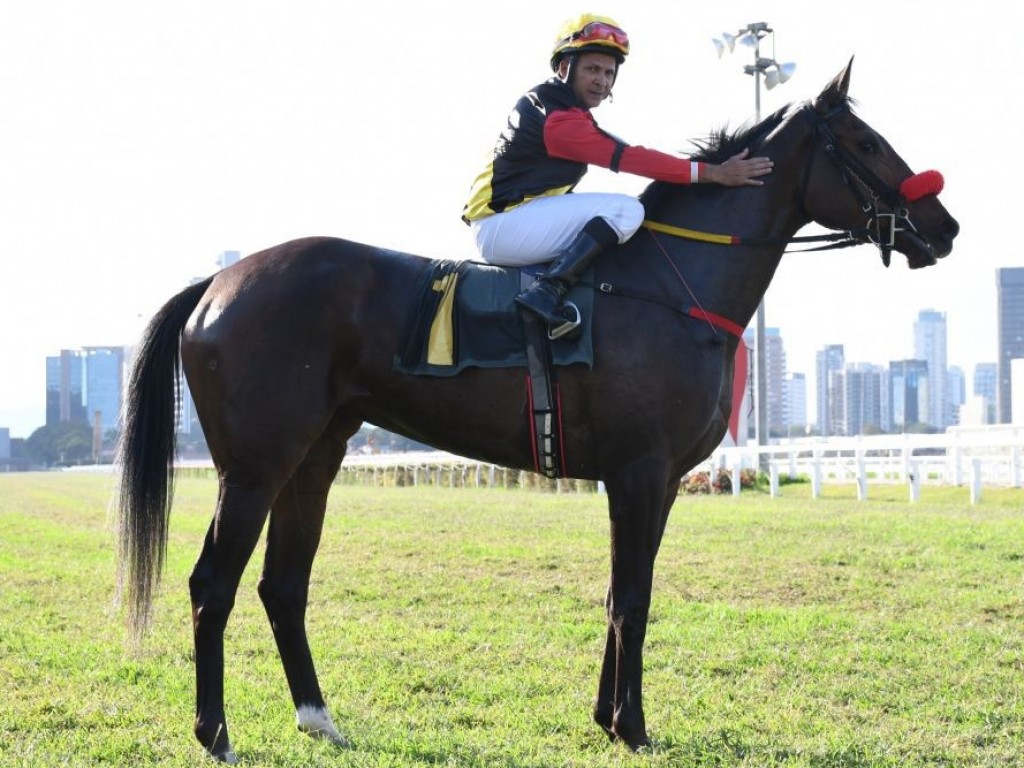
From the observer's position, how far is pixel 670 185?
5621 mm

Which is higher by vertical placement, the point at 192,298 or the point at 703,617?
the point at 192,298

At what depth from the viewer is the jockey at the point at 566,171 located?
17.2ft

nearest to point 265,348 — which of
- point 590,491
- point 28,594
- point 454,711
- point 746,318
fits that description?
point 454,711

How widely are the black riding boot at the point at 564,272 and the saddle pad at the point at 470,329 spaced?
0.09 metres

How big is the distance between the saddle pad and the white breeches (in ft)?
0.50

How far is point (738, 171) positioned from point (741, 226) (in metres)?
0.27

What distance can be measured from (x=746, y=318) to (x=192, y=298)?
269cm

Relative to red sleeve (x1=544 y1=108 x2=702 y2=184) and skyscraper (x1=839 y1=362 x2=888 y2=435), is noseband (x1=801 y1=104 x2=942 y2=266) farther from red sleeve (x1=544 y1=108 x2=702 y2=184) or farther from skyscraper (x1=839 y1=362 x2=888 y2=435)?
skyscraper (x1=839 y1=362 x2=888 y2=435)

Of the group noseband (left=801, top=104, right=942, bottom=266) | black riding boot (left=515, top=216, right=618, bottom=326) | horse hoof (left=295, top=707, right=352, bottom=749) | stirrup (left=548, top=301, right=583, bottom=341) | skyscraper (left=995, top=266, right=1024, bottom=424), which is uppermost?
skyscraper (left=995, top=266, right=1024, bottom=424)

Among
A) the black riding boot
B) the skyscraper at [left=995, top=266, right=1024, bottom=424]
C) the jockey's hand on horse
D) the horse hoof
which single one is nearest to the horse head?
the jockey's hand on horse

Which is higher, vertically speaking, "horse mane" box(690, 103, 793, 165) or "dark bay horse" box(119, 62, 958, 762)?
"horse mane" box(690, 103, 793, 165)

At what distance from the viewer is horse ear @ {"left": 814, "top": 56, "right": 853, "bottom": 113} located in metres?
5.50

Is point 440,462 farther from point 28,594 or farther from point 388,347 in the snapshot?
point 388,347

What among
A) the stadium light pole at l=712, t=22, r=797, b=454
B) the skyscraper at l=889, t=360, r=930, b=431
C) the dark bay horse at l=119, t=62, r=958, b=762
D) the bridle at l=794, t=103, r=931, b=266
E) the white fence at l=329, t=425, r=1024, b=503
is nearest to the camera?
the dark bay horse at l=119, t=62, r=958, b=762
